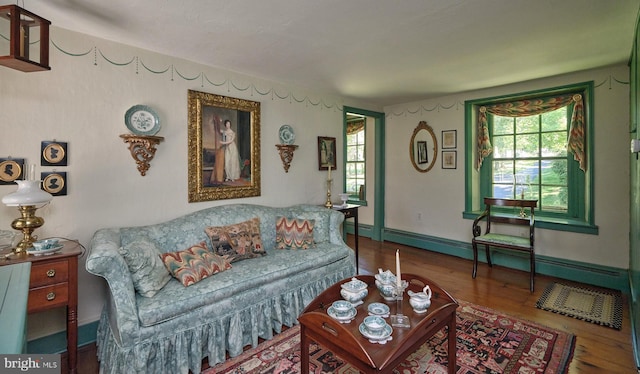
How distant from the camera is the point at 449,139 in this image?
451 centimetres

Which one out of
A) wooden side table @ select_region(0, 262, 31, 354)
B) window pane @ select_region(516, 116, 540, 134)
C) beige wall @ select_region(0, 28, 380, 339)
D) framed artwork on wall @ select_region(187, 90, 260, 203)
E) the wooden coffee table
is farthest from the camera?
window pane @ select_region(516, 116, 540, 134)

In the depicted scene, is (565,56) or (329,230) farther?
(329,230)

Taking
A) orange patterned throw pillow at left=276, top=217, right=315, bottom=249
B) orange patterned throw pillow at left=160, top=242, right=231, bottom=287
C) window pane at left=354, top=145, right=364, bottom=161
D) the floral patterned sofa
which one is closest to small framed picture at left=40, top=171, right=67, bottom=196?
the floral patterned sofa

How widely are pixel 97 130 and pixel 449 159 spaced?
4.28 meters

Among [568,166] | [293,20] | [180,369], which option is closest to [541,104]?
[568,166]

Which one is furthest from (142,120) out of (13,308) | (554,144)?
(554,144)

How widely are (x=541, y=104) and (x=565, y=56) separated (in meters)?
0.94

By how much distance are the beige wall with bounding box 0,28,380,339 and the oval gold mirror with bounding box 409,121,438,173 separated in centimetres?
295

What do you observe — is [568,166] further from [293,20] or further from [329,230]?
[293,20]

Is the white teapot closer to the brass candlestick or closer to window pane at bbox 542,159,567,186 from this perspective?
the brass candlestick

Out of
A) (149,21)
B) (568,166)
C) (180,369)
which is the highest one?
(149,21)

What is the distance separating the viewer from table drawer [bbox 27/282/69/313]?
1.77 m

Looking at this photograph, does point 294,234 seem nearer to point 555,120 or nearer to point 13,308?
point 13,308

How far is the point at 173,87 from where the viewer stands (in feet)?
9.18
